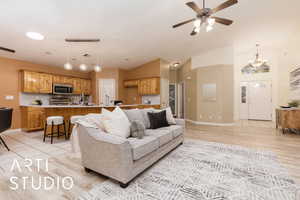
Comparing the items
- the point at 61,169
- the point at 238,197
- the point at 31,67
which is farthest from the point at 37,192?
the point at 31,67

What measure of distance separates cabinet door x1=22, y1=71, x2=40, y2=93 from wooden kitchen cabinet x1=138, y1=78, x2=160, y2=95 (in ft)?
13.3

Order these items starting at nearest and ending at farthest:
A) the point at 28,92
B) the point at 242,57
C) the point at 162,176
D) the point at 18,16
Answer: the point at 162,176 < the point at 18,16 < the point at 28,92 < the point at 242,57

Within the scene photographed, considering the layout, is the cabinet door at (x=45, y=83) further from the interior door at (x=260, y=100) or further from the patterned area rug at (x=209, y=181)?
the interior door at (x=260, y=100)

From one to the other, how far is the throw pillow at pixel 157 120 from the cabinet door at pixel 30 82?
4.77 m

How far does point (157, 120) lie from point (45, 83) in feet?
16.4

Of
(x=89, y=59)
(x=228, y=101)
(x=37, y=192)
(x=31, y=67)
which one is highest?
(x=89, y=59)

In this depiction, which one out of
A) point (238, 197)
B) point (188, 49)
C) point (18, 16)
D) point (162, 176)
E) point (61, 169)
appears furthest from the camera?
point (188, 49)

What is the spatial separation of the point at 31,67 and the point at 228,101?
800 centimetres

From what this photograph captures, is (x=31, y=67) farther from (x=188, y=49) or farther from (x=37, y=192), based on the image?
(x=188, y=49)

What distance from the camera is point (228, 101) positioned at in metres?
5.69

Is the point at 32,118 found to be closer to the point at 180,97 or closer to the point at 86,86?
the point at 86,86

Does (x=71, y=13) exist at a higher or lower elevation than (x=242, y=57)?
lower

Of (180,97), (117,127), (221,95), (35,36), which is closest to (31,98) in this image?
(35,36)

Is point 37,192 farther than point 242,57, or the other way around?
point 242,57
